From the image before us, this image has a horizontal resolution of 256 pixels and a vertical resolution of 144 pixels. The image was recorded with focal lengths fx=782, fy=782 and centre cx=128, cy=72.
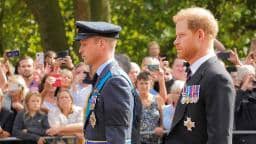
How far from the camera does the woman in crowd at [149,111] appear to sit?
10.3 metres

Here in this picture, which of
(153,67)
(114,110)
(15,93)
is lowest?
(15,93)

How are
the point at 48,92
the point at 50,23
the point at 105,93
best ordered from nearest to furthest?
1. the point at 105,93
2. the point at 48,92
3. the point at 50,23

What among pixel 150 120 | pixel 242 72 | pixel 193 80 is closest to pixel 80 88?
pixel 150 120

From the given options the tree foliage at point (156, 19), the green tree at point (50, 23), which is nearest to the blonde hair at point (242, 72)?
the green tree at point (50, 23)

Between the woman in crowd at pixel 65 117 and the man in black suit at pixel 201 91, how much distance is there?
4962 millimetres

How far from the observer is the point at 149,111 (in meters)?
10.5

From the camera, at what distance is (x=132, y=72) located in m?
11.6

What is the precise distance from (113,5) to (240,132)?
41.4 ft

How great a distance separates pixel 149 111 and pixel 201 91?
5.12m

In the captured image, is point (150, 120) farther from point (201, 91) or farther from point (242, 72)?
point (201, 91)

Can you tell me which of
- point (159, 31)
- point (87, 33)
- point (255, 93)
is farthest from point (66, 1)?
point (87, 33)

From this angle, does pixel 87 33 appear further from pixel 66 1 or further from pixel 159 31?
pixel 66 1

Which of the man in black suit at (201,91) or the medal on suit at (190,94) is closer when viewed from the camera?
the man in black suit at (201,91)

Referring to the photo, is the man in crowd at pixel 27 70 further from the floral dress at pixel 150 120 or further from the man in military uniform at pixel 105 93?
the man in military uniform at pixel 105 93
